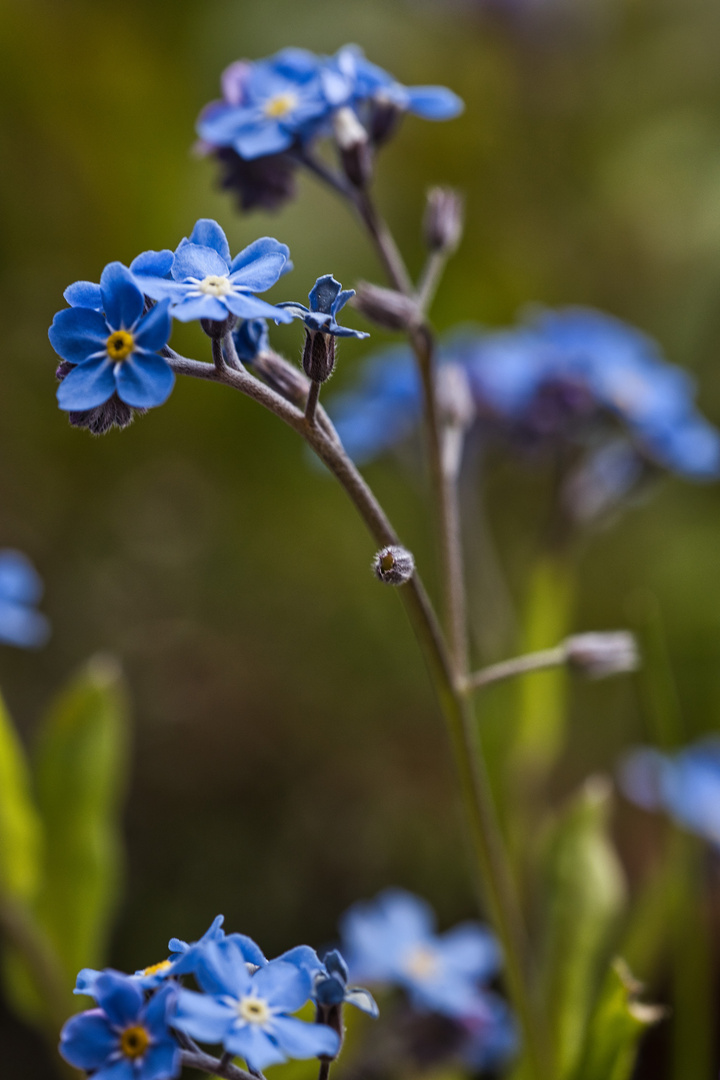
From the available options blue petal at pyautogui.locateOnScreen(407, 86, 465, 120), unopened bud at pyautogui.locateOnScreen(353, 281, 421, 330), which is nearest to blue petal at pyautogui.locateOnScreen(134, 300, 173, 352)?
unopened bud at pyautogui.locateOnScreen(353, 281, 421, 330)

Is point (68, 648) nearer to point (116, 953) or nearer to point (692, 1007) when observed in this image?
point (116, 953)

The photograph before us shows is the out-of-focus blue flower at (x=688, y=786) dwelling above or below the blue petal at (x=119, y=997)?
below

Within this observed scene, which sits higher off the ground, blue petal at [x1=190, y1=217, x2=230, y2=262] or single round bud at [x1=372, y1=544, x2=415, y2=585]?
blue petal at [x1=190, y1=217, x2=230, y2=262]

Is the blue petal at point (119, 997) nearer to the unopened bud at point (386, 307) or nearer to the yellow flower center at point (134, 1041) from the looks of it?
the yellow flower center at point (134, 1041)

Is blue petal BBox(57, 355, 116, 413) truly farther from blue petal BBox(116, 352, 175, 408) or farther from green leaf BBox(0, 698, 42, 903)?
green leaf BBox(0, 698, 42, 903)

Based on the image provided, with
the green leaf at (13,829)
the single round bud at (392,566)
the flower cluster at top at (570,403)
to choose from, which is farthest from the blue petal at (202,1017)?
the flower cluster at top at (570,403)

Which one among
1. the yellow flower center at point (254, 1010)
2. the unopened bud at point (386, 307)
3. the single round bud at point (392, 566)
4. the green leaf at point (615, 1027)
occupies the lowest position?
the green leaf at point (615, 1027)
